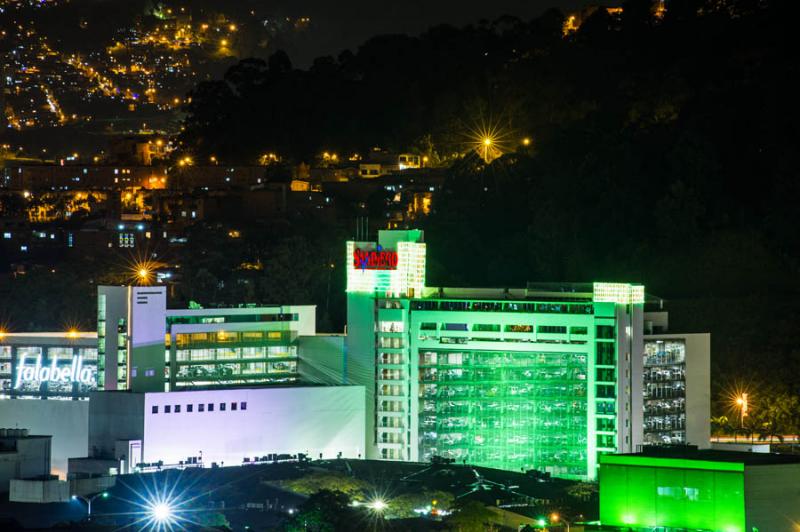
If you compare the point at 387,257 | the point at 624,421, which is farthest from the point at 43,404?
the point at 624,421

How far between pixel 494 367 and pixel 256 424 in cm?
796

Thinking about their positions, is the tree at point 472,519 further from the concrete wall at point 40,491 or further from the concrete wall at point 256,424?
the concrete wall at point 256,424

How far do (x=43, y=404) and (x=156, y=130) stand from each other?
364ft

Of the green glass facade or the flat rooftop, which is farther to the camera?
the green glass facade

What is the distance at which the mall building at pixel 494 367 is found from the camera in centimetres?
6562

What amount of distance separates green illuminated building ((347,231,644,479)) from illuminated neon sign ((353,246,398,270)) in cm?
3

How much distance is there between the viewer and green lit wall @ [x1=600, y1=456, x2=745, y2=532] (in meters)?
47.0

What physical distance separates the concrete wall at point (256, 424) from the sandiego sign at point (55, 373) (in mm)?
6359

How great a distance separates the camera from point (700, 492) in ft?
156

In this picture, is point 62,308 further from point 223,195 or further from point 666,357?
point 666,357

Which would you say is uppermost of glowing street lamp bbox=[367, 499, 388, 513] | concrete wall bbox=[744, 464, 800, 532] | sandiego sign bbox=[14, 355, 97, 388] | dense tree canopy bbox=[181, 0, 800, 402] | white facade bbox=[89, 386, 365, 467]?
dense tree canopy bbox=[181, 0, 800, 402]

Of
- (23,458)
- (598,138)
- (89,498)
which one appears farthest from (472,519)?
(598,138)

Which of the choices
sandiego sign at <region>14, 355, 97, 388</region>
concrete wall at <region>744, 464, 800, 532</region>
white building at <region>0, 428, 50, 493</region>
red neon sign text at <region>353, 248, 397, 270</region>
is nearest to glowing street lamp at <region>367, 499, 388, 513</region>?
concrete wall at <region>744, 464, 800, 532</region>

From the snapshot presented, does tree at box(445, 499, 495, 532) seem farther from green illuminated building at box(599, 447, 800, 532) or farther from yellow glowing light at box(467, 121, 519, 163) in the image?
yellow glowing light at box(467, 121, 519, 163)
